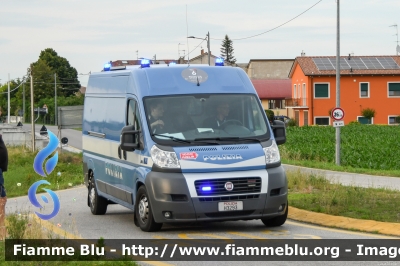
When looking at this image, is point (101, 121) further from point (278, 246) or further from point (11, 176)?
point (11, 176)

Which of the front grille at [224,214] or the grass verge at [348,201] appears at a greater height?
the front grille at [224,214]

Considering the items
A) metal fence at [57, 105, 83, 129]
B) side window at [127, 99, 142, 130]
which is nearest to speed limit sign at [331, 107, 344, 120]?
metal fence at [57, 105, 83, 129]

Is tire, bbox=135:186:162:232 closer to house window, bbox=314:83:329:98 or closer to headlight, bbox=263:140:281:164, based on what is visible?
headlight, bbox=263:140:281:164

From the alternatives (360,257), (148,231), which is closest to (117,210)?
(148,231)

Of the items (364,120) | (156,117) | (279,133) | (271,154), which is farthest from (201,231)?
(364,120)

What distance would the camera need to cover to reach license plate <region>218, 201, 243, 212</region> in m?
12.9

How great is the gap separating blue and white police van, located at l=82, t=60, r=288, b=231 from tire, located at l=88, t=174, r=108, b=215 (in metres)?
1.38

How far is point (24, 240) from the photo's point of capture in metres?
11.0

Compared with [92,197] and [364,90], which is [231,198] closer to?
[92,197]

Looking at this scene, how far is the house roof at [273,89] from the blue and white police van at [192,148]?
97.9 m

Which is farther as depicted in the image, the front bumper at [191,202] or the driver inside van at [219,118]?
the driver inside van at [219,118]

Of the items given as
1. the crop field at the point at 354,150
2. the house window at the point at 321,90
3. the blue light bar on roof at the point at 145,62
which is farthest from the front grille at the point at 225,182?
the house window at the point at 321,90

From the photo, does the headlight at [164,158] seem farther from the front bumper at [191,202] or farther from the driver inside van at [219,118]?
the driver inside van at [219,118]

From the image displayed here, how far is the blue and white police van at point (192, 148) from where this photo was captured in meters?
12.9
